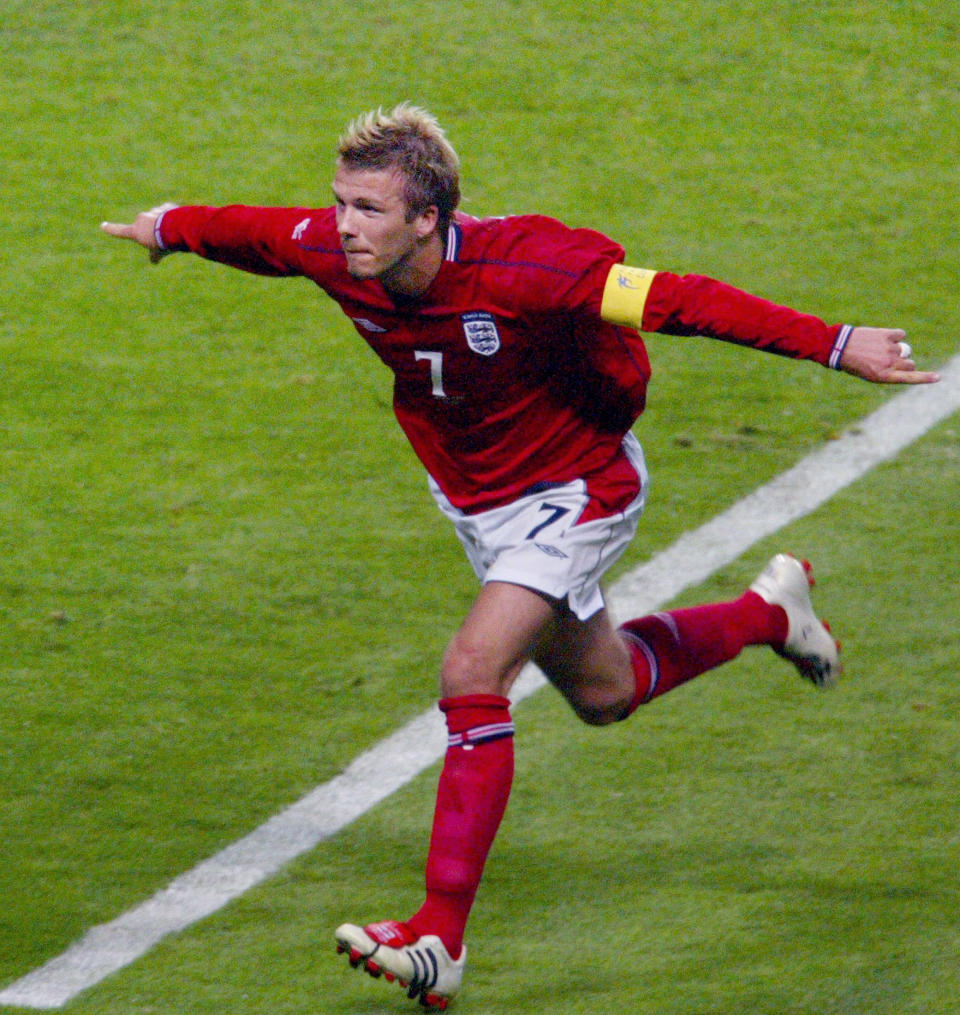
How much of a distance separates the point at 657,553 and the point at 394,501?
93 cm

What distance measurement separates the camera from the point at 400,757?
516 cm

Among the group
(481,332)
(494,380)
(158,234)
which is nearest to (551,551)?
(494,380)

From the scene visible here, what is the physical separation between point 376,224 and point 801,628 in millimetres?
1715

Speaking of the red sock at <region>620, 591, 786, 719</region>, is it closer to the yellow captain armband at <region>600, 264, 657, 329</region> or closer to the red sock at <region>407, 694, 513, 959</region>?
the red sock at <region>407, 694, 513, 959</region>

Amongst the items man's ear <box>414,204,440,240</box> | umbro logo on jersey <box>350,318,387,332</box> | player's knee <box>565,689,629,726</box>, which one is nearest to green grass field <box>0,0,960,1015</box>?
player's knee <box>565,689,629,726</box>

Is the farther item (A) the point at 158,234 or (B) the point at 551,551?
(A) the point at 158,234

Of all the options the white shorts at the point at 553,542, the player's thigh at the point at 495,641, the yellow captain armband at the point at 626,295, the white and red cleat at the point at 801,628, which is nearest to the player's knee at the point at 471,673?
the player's thigh at the point at 495,641

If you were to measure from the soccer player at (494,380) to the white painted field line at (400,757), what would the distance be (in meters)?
0.58

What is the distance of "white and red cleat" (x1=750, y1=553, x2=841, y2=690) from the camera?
5133 millimetres

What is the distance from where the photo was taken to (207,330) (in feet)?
25.9

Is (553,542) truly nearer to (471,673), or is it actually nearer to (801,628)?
(471,673)

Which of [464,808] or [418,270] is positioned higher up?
[418,270]

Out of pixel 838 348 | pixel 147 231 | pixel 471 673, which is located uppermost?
pixel 838 348

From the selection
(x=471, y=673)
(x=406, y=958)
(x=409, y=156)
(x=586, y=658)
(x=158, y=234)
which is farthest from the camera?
(x=158, y=234)
